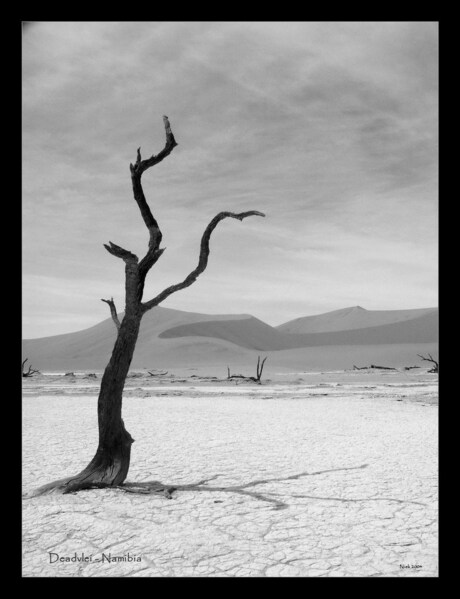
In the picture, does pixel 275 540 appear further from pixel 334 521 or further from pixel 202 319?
pixel 202 319

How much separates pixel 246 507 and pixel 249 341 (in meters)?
91.5

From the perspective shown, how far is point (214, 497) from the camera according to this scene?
6004mm

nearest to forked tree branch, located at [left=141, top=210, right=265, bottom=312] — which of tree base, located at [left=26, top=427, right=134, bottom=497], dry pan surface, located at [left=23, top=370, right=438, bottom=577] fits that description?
tree base, located at [left=26, top=427, right=134, bottom=497]

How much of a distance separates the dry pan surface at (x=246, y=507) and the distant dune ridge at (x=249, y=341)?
48.1 metres

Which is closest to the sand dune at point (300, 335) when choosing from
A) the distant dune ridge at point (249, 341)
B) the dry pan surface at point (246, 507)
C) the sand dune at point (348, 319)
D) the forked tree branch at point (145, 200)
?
the distant dune ridge at point (249, 341)

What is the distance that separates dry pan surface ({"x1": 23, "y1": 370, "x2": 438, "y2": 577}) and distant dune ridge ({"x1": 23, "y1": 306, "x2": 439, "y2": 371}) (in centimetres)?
4808

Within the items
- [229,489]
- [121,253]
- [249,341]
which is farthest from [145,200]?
[249,341]

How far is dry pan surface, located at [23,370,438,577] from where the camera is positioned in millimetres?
4043

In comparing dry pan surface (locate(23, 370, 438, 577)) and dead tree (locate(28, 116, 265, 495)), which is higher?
dead tree (locate(28, 116, 265, 495))

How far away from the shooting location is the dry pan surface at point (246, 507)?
13.3 feet

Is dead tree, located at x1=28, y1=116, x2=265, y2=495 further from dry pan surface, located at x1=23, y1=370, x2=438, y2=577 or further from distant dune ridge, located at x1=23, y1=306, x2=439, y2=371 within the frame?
distant dune ridge, located at x1=23, y1=306, x2=439, y2=371

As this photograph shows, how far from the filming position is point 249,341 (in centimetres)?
9688

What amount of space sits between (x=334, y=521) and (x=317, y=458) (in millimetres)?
3204
